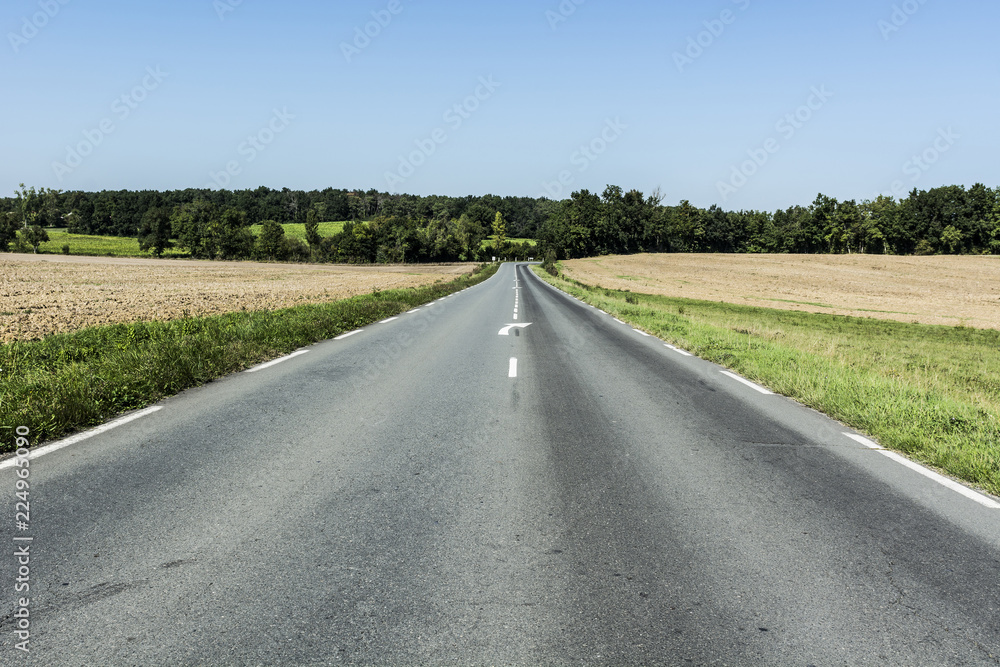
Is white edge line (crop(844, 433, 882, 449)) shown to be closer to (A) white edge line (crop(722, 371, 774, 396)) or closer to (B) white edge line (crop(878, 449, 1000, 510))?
(B) white edge line (crop(878, 449, 1000, 510))

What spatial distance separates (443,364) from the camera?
31.7 ft

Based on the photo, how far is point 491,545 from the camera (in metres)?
3.30

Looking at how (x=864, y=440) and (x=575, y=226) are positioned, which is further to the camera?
(x=575, y=226)

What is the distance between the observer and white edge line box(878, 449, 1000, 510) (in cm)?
412

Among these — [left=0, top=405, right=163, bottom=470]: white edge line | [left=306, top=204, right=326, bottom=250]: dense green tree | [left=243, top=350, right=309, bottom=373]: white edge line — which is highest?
[left=306, top=204, right=326, bottom=250]: dense green tree

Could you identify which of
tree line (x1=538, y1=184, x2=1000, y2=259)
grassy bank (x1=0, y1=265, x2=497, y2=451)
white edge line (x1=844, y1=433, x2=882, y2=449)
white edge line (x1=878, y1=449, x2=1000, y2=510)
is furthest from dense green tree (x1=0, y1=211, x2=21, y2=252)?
white edge line (x1=878, y1=449, x2=1000, y2=510)

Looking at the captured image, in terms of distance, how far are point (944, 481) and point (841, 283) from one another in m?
57.0

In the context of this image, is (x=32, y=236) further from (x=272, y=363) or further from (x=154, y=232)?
(x=272, y=363)

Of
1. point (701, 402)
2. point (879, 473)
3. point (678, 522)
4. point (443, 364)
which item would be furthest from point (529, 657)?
point (443, 364)

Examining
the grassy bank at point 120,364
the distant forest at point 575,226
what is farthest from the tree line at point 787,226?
the grassy bank at point 120,364

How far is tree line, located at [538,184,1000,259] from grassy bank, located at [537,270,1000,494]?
7575 centimetres

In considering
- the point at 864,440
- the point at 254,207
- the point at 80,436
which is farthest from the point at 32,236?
the point at 864,440

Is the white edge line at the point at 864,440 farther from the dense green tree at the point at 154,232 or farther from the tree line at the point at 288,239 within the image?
the dense green tree at the point at 154,232

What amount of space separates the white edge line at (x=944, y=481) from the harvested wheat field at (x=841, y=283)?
84.6ft
